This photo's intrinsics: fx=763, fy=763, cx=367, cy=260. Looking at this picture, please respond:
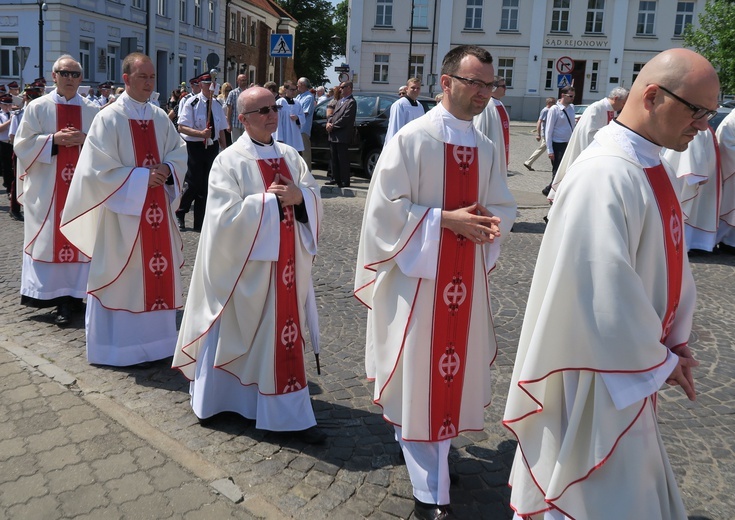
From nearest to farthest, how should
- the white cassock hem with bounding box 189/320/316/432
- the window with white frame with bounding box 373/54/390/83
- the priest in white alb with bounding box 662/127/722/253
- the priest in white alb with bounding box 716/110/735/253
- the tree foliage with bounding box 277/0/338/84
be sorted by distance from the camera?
the white cassock hem with bounding box 189/320/316/432
the priest in white alb with bounding box 662/127/722/253
the priest in white alb with bounding box 716/110/735/253
the window with white frame with bounding box 373/54/390/83
the tree foliage with bounding box 277/0/338/84

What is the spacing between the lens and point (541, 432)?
2.57m

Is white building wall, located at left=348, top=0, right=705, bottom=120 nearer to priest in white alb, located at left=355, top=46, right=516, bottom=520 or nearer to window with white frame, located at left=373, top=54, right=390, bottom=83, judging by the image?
window with white frame, located at left=373, top=54, right=390, bottom=83

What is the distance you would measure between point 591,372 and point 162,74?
1562 inches

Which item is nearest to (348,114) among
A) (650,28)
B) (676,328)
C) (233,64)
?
(676,328)

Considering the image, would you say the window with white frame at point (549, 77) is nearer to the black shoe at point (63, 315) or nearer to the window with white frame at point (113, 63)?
the window with white frame at point (113, 63)

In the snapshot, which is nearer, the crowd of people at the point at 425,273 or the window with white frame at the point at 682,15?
the crowd of people at the point at 425,273

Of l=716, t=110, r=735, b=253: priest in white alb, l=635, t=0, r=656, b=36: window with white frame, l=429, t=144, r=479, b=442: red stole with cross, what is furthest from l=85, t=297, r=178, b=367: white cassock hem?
l=635, t=0, r=656, b=36: window with white frame

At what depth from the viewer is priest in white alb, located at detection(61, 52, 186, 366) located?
5152 millimetres

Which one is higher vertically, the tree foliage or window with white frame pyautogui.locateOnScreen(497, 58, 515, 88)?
the tree foliage

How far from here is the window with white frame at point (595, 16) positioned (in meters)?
41.4

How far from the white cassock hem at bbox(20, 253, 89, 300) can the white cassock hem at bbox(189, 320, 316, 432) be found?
239 centimetres

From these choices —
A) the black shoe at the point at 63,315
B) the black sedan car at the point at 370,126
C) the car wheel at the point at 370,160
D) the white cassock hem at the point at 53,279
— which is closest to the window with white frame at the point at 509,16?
the black sedan car at the point at 370,126

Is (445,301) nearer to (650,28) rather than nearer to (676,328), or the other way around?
(676,328)

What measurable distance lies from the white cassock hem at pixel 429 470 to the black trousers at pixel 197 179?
720 centimetres
